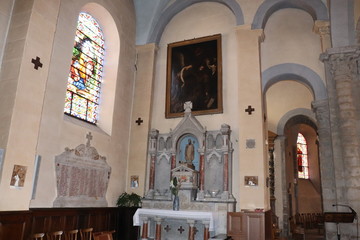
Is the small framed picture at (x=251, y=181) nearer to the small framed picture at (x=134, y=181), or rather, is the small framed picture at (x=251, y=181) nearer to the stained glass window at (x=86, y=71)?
the small framed picture at (x=134, y=181)

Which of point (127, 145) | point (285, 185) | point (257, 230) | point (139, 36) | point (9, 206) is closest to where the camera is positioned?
point (9, 206)

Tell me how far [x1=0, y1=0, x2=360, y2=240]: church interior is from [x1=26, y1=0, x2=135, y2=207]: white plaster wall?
38 millimetres

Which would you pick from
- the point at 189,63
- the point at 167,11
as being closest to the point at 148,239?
the point at 189,63

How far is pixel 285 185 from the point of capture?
15.2 metres

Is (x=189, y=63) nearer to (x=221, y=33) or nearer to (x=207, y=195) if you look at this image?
(x=221, y=33)

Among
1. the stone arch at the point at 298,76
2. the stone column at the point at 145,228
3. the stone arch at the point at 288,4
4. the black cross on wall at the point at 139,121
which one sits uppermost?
the stone arch at the point at 288,4

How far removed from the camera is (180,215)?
8.22m

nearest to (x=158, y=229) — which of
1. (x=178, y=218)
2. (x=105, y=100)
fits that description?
(x=178, y=218)

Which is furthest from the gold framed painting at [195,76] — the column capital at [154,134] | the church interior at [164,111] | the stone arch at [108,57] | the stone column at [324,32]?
the stone column at [324,32]

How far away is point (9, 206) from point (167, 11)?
27.3 ft

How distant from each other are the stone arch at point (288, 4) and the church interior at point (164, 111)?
0.13 feet

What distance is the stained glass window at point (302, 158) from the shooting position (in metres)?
19.9

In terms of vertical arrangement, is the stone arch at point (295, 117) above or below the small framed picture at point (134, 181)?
above

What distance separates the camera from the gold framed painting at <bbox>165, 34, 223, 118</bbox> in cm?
1023
